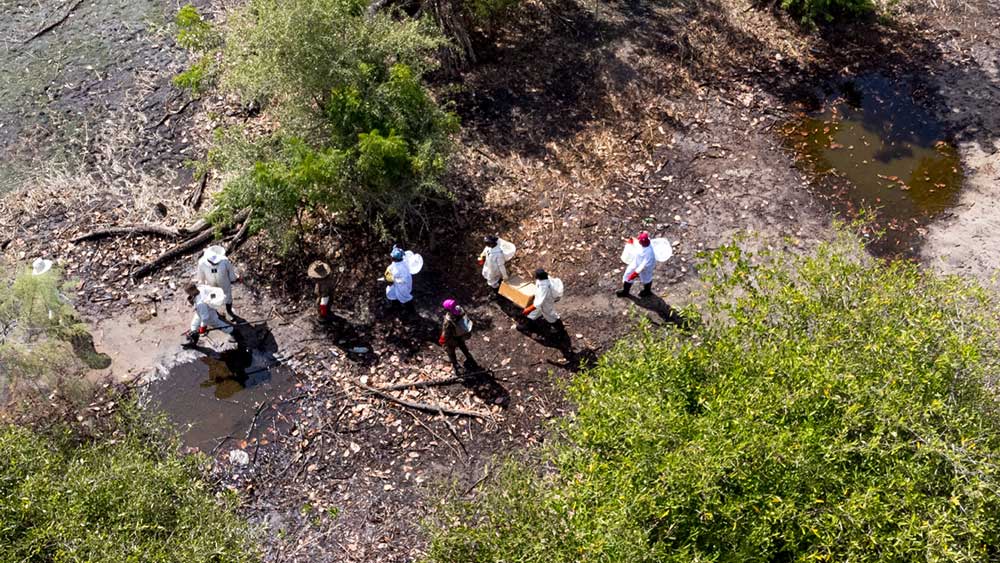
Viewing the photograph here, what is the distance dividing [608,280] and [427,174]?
3594 millimetres

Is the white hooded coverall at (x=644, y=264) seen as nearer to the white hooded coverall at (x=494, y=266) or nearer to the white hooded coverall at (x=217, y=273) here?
the white hooded coverall at (x=494, y=266)

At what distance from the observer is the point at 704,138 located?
14078 mm

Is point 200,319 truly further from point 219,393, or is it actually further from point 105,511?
point 105,511

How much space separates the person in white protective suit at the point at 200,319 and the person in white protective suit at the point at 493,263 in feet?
14.2

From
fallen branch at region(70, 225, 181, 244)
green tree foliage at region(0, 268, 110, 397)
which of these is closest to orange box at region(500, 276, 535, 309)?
fallen branch at region(70, 225, 181, 244)

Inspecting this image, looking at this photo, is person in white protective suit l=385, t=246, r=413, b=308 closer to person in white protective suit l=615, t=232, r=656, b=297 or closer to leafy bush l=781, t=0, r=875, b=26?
person in white protective suit l=615, t=232, r=656, b=297

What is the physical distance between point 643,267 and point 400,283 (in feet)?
12.9

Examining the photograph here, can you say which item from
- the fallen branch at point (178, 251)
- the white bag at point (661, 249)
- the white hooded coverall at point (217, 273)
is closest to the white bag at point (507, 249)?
the white bag at point (661, 249)

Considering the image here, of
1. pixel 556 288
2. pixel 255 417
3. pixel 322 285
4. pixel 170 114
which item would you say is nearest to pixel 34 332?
pixel 255 417

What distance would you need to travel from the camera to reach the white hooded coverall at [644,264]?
427 inches

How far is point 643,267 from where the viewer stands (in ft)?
35.8

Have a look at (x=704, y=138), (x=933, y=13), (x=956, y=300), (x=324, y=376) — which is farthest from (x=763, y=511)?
(x=933, y=13)

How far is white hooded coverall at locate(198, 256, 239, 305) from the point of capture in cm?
1077

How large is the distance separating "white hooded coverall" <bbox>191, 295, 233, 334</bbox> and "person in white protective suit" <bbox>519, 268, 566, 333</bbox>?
4.89 m
